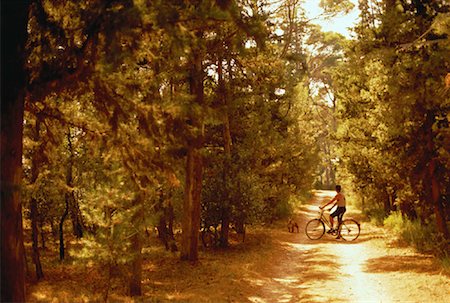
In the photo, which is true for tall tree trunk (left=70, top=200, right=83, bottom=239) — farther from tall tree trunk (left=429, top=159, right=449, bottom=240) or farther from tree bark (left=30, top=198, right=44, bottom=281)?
tall tree trunk (left=429, top=159, right=449, bottom=240)

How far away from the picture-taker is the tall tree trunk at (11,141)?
579 centimetres

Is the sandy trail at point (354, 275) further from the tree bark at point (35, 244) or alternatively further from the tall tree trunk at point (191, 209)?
the tree bark at point (35, 244)

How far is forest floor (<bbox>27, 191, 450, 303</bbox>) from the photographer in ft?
33.9

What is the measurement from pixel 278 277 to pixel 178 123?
717 cm

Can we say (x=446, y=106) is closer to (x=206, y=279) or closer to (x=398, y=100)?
(x=398, y=100)

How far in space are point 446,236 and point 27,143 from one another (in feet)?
41.2

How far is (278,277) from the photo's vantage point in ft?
42.3

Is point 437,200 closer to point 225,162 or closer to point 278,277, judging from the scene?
point 278,277

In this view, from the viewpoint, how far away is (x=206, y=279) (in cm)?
1204

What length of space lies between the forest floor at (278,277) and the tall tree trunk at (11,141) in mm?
2882

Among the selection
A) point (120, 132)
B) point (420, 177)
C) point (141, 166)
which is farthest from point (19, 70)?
point (420, 177)

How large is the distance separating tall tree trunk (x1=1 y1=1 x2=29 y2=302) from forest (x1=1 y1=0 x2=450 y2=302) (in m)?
0.02

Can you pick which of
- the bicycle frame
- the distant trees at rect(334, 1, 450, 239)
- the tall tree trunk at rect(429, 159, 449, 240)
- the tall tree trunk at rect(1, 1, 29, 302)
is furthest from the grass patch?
the tall tree trunk at rect(1, 1, 29, 302)

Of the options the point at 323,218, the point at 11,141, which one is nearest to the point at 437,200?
the point at 323,218
